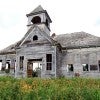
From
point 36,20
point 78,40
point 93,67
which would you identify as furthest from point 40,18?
point 93,67

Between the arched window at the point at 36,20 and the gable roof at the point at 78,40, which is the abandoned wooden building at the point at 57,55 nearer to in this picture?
the gable roof at the point at 78,40

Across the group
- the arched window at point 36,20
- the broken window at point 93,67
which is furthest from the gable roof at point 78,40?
the arched window at point 36,20

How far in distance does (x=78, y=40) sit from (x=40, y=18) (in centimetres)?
702

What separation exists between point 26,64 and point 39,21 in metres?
8.35

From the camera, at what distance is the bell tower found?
96.9 feet

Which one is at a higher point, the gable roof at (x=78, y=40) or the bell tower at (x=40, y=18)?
the bell tower at (x=40, y=18)

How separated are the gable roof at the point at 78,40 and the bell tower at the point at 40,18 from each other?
9.44ft

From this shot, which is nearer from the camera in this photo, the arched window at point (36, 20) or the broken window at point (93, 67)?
the broken window at point (93, 67)

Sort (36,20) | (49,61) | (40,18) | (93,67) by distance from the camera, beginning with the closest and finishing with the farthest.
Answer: (93,67)
(49,61)
(40,18)
(36,20)

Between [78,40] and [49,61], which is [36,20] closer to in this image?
[78,40]

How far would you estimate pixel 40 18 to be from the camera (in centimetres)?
3042

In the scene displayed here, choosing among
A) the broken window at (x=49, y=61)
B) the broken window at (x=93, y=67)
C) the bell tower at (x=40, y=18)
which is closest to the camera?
the broken window at (x=93, y=67)

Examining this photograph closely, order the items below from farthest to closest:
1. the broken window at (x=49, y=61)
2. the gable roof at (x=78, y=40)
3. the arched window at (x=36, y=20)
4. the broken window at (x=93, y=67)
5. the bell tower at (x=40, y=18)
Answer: the arched window at (x=36, y=20)
the bell tower at (x=40, y=18)
the gable roof at (x=78, y=40)
the broken window at (x=49, y=61)
the broken window at (x=93, y=67)

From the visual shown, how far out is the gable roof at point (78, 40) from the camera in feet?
84.3
